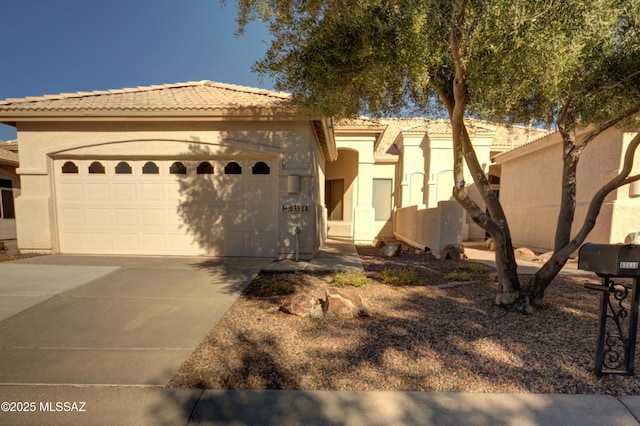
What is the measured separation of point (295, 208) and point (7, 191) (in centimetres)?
1400

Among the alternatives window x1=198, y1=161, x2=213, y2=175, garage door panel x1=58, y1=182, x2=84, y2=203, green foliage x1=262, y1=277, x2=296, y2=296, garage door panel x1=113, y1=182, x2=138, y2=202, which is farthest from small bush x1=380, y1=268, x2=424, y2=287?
garage door panel x1=58, y1=182, x2=84, y2=203

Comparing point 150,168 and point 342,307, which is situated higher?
point 150,168

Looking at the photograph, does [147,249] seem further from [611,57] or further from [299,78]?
[611,57]

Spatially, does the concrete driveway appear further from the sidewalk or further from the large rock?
the large rock

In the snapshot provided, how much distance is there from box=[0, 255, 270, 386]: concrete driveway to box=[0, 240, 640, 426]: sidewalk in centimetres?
19

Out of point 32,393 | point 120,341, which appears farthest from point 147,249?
point 32,393

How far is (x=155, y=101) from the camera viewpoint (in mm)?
7754

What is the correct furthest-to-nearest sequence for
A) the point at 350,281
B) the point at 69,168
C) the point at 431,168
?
the point at 431,168, the point at 69,168, the point at 350,281

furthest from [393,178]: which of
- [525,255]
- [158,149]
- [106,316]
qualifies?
[106,316]

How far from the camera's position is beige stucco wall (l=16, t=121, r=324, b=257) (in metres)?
7.38

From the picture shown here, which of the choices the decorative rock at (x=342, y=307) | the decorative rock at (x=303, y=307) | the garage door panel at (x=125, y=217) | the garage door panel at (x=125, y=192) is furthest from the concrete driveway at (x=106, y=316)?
the garage door panel at (x=125, y=192)

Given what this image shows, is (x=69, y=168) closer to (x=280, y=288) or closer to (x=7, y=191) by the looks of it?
(x=280, y=288)

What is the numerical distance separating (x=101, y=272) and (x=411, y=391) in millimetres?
6637

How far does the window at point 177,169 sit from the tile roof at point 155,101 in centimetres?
140
